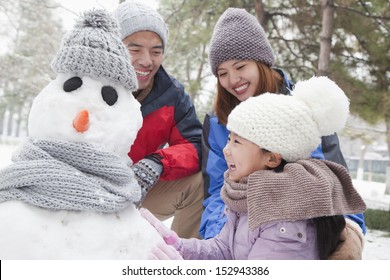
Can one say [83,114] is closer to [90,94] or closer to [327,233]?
[90,94]

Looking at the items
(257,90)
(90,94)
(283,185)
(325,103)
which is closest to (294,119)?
(325,103)

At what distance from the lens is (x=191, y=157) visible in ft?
7.09

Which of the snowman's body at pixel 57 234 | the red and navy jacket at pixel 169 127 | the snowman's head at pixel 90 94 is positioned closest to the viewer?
the snowman's body at pixel 57 234

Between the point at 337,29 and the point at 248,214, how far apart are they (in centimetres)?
544

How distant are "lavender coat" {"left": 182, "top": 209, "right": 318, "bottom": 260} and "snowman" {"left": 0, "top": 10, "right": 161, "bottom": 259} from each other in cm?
34

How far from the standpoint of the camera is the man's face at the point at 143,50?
6.63ft

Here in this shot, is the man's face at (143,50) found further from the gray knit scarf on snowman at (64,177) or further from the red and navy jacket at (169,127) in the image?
the gray knit scarf on snowman at (64,177)

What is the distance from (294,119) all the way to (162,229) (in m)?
0.61

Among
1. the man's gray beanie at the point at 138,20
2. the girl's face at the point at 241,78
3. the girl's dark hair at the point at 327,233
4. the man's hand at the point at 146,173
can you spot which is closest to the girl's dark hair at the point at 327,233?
the girl's dark hair at the point at 327,233

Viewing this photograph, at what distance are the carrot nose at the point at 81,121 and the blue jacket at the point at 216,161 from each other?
2.70 feet

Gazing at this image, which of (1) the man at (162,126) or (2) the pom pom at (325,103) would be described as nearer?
(2) the pom pom at (325,103)

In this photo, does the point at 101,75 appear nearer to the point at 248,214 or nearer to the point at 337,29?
the point at 248,214

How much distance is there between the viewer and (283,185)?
54.0 inches

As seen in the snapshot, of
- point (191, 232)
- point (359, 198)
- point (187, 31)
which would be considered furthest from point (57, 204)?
point (187, 31)
